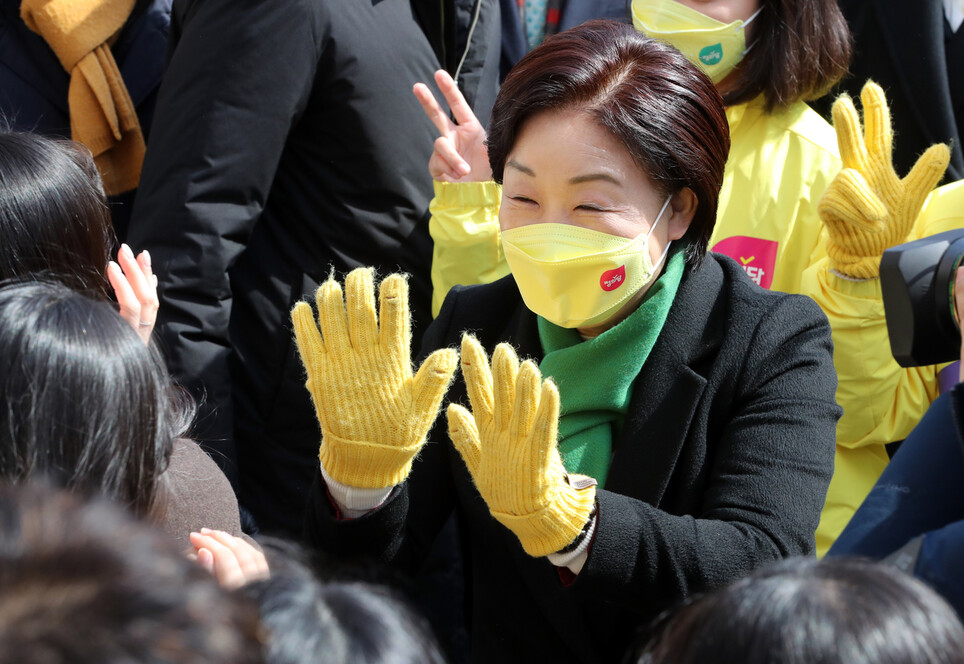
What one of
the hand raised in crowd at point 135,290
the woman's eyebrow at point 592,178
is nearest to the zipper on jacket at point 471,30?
the woman's eyebrow at point 592,178

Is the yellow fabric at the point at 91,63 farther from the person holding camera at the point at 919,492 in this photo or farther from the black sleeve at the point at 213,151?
the person holding camera at the point at 919,492

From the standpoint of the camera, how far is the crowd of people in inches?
36.5

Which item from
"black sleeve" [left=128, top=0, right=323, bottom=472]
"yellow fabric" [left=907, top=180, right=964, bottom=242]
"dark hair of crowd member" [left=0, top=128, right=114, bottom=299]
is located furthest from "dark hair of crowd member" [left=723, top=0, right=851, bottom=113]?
"dark hair of crowd member" [left=0, top=128, right=114, bottom=299]

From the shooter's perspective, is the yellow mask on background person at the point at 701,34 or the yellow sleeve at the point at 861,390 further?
the yellow mask on background person at the point at 701,34

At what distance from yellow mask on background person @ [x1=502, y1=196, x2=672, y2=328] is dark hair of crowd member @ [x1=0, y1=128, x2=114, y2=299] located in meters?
0.79

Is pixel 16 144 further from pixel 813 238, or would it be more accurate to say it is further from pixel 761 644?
pixel 813 238

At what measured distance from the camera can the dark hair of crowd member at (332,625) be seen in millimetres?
870

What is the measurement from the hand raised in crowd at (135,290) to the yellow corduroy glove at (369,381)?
16.2 inches

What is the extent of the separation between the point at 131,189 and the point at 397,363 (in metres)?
1.81

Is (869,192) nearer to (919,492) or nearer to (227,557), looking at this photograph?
(919,492)

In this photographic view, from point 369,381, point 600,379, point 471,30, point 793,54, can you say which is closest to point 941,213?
point 793,54

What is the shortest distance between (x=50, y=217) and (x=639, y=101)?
1.10 meters

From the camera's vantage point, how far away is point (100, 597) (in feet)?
2.42

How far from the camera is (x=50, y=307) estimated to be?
133 cm
